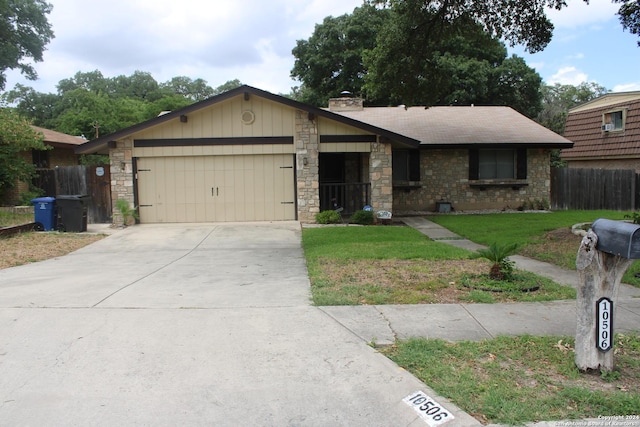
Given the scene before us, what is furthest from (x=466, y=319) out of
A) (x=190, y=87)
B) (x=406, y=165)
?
(x=190, y=87)

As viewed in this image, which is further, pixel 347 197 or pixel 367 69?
pixel 367 69

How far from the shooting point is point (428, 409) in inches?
152

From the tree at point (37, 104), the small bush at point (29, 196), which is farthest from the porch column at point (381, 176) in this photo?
the tree at point (37, 104)

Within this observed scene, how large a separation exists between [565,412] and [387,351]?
5.49 ft

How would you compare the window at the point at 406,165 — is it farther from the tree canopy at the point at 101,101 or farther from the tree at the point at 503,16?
the tree canopy at the point at 101,101

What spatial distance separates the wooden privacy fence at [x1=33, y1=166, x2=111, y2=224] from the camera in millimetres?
16875

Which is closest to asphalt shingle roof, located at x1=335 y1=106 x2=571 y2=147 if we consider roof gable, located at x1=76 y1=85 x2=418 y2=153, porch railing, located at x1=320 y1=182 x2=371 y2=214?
porch railing, located at x1=320 y1=182 x2=371 y2=214

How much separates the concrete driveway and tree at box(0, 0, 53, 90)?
35061mm

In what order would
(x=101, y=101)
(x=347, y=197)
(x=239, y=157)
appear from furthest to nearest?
1. (x=101, y=101)
2. (x=347, y=197)
3. (x=239, y=157)

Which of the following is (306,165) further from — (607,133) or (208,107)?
(607,133)

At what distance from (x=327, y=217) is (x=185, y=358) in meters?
11.0

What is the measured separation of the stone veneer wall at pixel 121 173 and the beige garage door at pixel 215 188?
1.08 ft

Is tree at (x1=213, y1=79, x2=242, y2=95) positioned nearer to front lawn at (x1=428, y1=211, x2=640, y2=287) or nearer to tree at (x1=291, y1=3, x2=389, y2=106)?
tree at (x1=291, y1=3, x2=389, y2=106)

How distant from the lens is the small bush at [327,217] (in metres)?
15.7
